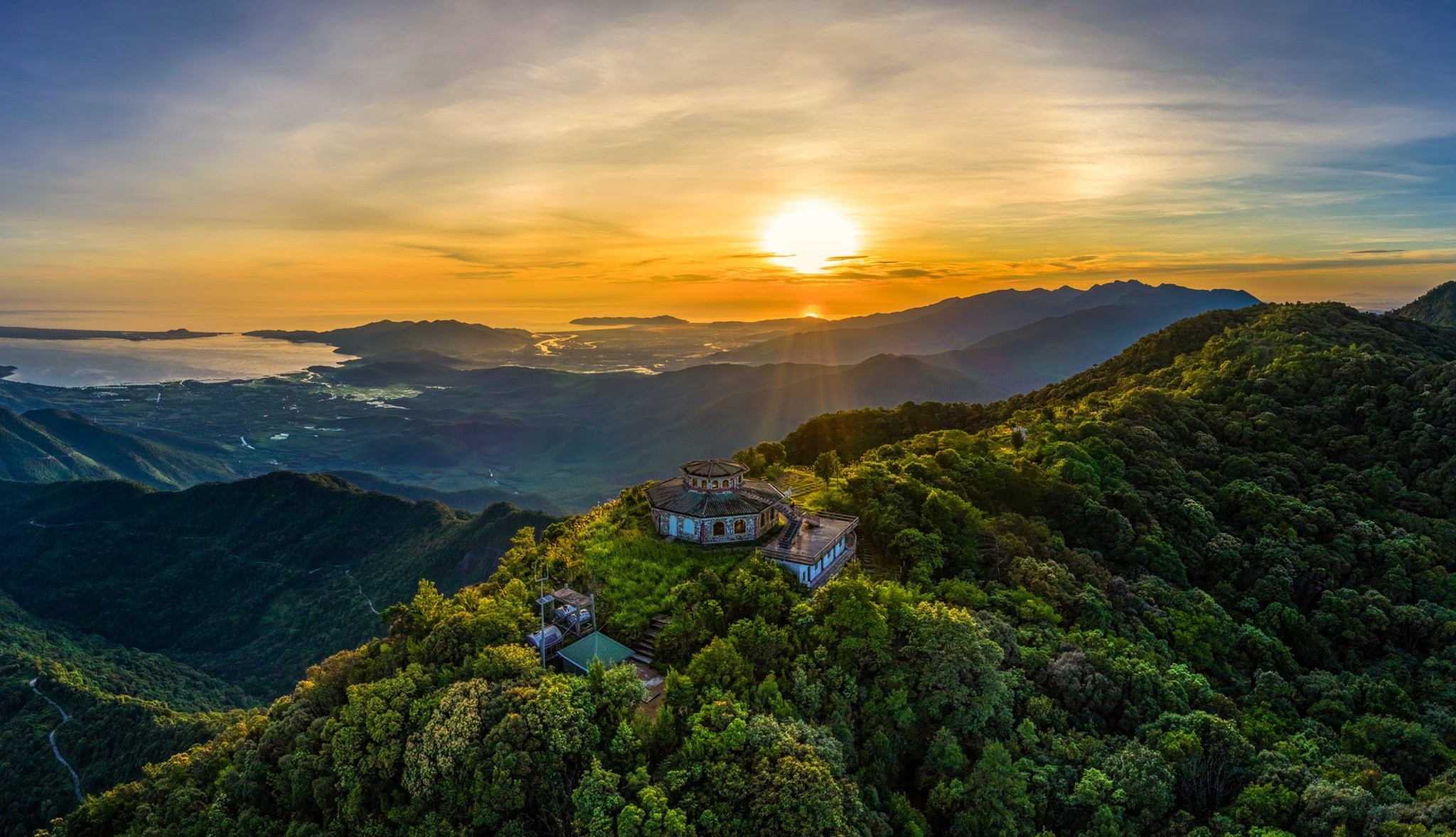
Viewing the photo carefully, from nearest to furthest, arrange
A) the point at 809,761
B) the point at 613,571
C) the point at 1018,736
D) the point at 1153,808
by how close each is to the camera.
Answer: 1. the point at 809,761
2. the point at 1153,808
3. the point at 1018,736
4. the point at 613,571

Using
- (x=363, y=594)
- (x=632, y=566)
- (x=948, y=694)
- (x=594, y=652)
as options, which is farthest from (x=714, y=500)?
(x=363, y=594)

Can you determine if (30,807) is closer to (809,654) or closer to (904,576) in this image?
(809,654)

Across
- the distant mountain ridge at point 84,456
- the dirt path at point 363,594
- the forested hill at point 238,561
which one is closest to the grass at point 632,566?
the dirt path at point 363,594

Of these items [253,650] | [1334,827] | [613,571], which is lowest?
[253,650]

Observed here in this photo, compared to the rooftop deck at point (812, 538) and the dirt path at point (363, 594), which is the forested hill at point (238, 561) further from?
the rooftop deck at point (812, 538)

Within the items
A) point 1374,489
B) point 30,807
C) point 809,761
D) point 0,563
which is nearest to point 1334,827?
point 809,761

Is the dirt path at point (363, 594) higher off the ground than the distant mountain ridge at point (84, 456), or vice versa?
the distant mountain ridge at point (84, 456)
